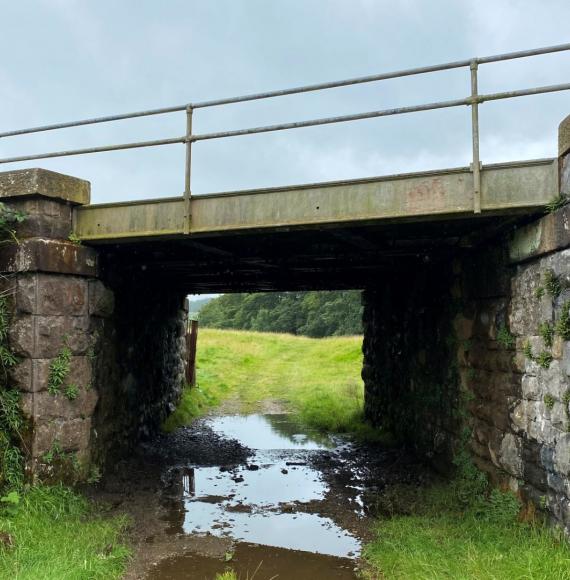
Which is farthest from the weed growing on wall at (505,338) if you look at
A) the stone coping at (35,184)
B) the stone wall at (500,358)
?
the stone coping at (35,184)

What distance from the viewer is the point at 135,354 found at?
9.11 m

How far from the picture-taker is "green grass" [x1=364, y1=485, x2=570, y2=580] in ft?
13.9

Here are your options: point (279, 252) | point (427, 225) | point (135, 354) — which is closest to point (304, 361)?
point (135, 354)

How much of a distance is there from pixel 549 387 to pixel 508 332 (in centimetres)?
92

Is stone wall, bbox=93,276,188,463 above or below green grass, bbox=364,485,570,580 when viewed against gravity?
above

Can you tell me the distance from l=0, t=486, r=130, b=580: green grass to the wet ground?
0.93ft

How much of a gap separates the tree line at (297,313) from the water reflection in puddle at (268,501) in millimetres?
30795

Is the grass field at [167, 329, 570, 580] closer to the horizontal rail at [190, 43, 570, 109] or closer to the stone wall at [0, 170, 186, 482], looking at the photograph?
the stone wall at [0, 170, 186, 482]

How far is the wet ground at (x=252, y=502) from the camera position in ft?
17.3

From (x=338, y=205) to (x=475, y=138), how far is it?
4.50ft

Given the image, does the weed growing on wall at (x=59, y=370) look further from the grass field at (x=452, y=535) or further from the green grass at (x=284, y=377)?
the green grass at (x=284, y=377)

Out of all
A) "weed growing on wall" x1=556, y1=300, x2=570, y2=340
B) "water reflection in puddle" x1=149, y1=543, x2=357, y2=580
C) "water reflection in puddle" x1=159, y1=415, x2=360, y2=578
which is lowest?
"water reflection in puddle" x1=159, y1=415, x2=360, y2=578

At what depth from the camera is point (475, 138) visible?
507 centimetres

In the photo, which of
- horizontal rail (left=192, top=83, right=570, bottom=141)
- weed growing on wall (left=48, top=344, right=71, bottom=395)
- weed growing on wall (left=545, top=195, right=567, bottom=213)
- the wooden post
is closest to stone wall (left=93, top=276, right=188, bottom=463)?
weed growing on wall (left=48, top=344, right=71, bottom=395)
